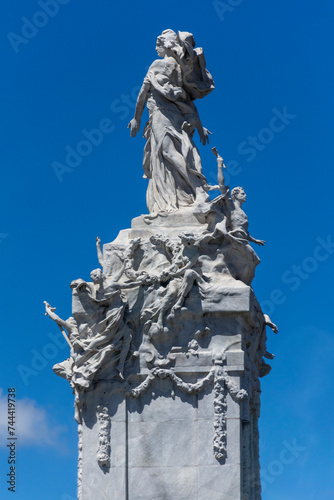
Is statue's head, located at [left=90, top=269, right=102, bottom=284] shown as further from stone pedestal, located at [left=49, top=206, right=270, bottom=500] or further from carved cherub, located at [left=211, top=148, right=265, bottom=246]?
carved cherub, located at [left=211, top=148, right=265, bottom=246]

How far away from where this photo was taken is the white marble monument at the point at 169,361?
45.0 metres

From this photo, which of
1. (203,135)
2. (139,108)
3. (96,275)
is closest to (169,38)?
(139,108)

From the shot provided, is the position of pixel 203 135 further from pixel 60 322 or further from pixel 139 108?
pixel 60 322

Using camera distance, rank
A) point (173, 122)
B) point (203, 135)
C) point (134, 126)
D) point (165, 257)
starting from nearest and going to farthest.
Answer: point (165, 257) < point (173, 122) < point (134, 126) < point (203, 135)

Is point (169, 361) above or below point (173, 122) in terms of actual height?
below

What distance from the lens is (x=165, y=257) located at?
46281 millimetres

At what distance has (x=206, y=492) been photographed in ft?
147

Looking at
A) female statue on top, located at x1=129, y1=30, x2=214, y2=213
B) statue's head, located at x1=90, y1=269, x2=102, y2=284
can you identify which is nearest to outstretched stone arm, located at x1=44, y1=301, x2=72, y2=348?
statue's head, located at x1=90, y1=269, x2=102, y2=284

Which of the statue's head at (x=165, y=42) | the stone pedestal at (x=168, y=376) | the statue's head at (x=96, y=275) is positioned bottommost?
the stone pedestal at (x=168, y=376)

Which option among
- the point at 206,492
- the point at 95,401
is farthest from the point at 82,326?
the point at 206,492

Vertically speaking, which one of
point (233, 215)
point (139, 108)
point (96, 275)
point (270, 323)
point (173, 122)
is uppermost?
point (139, 108)

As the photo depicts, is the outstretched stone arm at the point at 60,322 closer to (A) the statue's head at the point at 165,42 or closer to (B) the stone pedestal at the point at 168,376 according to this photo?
(B) the stone pedestal at the point at 168,376

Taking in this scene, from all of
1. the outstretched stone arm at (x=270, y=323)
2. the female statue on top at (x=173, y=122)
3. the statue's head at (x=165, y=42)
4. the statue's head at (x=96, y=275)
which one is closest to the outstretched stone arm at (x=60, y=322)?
the statue's head at (x=96, y=275)

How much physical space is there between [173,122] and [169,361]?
590cm
